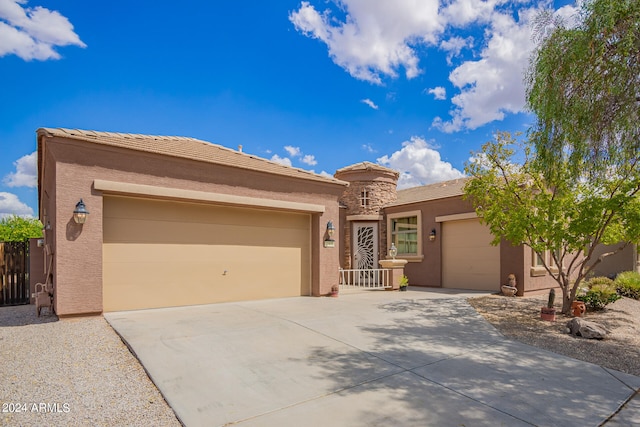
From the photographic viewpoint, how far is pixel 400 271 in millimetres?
11773

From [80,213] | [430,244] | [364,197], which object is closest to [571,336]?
[430,244]

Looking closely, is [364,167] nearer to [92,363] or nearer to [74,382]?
[92,363]

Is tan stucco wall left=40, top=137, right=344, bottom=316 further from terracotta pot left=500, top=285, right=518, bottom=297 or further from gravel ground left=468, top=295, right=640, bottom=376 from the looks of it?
terracotta pot left=500, top=285, right=518, bottom=297

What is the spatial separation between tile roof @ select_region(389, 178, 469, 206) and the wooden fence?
1248 centimetres

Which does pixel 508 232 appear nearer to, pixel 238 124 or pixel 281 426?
pixel 281 426

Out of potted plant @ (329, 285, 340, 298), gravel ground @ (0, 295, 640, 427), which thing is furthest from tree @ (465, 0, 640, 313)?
potted plant @ (329, 285, 340, 298)

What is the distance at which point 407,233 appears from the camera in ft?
46.0

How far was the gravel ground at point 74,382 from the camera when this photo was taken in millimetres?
3021

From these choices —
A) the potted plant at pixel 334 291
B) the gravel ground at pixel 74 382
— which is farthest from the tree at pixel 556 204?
the gravel ground at pixel 74 382

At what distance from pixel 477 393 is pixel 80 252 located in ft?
22.8

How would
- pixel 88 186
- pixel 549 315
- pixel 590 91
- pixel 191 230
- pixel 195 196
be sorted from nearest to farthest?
pixel 590 91, pixel 88 186, pixel 549 315, pixel 195 196, pixel 191 230

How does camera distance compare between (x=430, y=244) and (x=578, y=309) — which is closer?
(x=578, y=309)

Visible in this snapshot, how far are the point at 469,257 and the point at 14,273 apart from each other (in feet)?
45.5

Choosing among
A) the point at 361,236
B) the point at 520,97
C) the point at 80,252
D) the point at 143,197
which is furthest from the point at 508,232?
the point at 80,252
